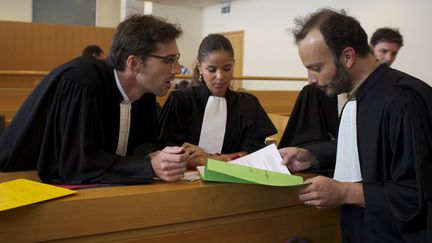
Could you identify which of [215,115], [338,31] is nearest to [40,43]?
[215,115]

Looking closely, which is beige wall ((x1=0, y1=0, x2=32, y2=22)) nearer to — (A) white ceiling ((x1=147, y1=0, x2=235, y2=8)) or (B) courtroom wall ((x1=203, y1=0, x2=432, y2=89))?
(A) white ceiling ((x1=147, y1=0, x2=235, y2=8))

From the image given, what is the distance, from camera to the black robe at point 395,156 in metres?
1.30

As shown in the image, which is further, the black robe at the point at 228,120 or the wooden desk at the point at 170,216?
the black robe at the point at 228,120

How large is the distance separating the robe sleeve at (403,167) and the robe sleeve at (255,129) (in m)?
0.94

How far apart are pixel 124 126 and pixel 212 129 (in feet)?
1.99

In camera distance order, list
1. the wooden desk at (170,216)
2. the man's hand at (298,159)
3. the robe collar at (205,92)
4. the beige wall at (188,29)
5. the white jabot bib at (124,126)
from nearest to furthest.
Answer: the wooden desk at (170,216)
the man's hand at (298,159)
the white jabot bib at (124,126)
the robe collar at (205,92)
the beige wall at (188,29)

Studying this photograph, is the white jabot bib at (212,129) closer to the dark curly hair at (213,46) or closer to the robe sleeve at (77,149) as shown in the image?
the dark curly hair at (213,46)

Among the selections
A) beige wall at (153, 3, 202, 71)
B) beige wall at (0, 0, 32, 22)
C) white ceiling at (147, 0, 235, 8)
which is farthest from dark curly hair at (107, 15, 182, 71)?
beige wall at (153, 3, 202, 71)

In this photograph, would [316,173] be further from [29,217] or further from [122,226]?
[29,217]

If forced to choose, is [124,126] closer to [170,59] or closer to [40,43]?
[170,59]

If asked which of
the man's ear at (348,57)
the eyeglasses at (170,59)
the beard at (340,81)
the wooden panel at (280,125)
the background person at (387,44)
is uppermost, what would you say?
the background person at (387,44)

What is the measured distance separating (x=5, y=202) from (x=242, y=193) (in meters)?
0.74

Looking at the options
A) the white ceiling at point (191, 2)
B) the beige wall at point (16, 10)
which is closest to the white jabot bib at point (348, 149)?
the white ceiling at point (191, 2)

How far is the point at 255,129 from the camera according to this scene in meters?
2.33
